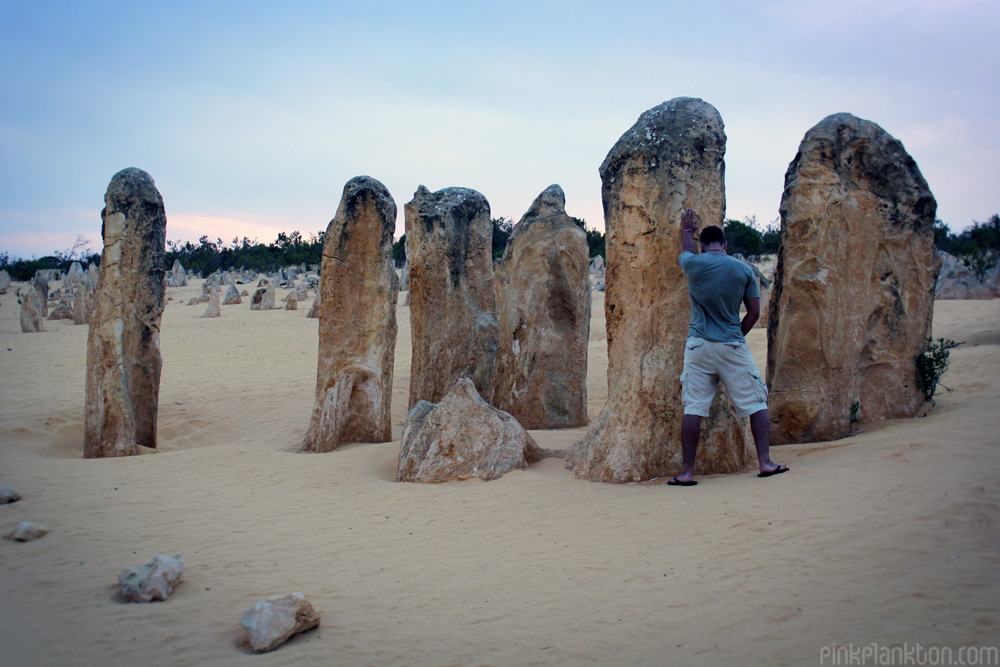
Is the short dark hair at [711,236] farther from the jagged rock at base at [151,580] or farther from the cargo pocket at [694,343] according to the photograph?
the jagged rock at base at [151,580]

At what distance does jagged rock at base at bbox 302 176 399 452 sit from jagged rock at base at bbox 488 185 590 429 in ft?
4.57

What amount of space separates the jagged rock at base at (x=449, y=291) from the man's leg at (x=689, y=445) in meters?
3.91

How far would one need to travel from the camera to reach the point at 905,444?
5.16 meters

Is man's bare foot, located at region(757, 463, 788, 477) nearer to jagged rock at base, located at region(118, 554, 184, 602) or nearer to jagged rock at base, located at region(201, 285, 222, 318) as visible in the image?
jagged rock at base, located at region(118, 554, 184, 602)

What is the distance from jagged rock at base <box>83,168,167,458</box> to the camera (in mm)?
7180

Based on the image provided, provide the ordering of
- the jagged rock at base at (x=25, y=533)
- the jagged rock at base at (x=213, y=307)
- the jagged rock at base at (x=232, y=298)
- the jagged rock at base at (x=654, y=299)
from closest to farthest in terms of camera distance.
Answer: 1. the jagged rock at base at (x=25, y=533)
2. the jagged rock at base at (x=654, y=299)
3. the jagged rock at base at (x=213, y=307)
4. the jagged rock at base at (x=232, y=298)

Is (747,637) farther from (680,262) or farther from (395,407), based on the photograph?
(395,407)

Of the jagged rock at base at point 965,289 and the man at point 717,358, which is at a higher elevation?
the jagged rock at base at point 965,289

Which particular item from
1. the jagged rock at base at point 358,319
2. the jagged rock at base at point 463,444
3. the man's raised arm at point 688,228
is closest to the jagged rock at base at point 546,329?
the jagged rock at base at point 358,319

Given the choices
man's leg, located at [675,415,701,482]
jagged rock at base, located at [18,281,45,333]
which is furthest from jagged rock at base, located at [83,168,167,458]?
jagged rock at base, located at [18,281,45,333]

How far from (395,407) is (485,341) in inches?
74.3

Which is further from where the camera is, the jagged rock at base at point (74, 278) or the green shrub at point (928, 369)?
the jagged rock at base at point (74, 278)

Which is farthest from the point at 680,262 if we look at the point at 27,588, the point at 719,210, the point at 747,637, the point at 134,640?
the point at 27,588

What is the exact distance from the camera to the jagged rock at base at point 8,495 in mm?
4881
